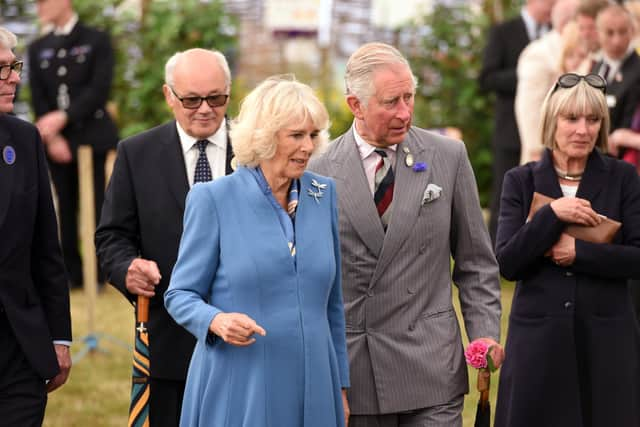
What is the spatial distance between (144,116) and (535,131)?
4956mm

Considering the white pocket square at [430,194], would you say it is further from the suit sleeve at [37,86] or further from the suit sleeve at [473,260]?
the suit sleeve at [37,86]

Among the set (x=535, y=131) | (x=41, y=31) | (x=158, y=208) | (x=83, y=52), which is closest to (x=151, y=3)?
(x=41, y=31)

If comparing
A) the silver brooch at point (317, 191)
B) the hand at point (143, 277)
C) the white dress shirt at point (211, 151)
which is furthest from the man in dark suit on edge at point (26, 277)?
the silver brooch at point (317, 191)

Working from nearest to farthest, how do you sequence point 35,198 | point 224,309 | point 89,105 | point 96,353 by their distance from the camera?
point 224,309 < point 35,198 < point 96,353 < point 89,105

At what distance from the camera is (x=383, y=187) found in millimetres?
4922

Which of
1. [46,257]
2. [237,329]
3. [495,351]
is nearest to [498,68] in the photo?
[495,351]

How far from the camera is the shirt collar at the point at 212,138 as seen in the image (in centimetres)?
542

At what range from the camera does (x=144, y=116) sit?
13.4 meters

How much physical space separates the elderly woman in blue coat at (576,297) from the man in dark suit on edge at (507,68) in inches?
203

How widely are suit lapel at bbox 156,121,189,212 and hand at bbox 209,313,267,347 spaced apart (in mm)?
1319

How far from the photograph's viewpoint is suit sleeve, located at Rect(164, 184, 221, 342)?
4.25m

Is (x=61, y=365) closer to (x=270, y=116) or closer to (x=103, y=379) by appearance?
(x=270, y=116)

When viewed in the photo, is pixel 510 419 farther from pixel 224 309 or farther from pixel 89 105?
pixel 89 105

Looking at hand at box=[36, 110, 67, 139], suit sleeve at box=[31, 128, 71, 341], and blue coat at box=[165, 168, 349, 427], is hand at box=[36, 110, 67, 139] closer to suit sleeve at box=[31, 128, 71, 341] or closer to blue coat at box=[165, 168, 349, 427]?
suit sleeve at box=[31, 128, 71, 341]
